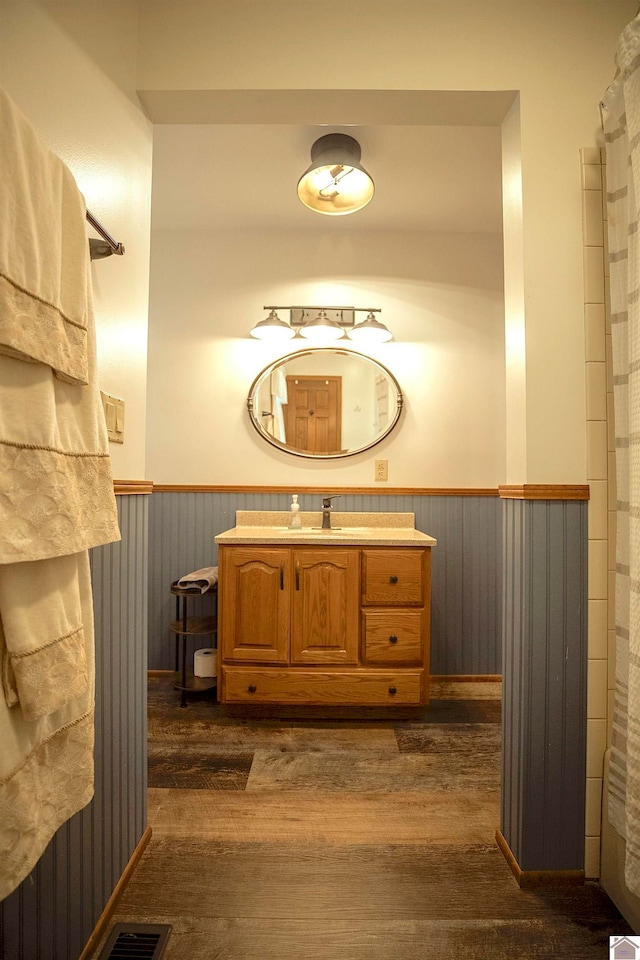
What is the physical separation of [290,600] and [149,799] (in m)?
0.90

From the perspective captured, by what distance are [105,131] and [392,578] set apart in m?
1.87

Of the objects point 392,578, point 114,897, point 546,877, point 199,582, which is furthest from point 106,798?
point 392,578

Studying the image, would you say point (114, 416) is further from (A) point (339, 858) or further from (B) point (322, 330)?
(B) point (322, 330)

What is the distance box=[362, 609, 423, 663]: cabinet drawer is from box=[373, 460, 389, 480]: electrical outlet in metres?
0.79

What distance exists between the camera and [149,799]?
5.60ft

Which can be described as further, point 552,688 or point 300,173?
point 300,173

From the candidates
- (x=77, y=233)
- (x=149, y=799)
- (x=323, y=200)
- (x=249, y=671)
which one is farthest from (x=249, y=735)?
(x=323, y=200)

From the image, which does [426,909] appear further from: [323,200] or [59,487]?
[323,200]

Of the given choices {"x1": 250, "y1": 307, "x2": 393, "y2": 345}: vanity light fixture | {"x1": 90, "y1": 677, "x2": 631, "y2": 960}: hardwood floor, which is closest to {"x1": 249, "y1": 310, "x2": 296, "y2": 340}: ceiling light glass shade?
{"x1": 250, "y1": 307, "x2": 393, "y2": 345}: vanity light fixture

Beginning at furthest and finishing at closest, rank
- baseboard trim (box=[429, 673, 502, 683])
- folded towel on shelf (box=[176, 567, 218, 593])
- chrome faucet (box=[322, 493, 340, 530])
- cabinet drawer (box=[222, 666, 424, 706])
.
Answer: baseboard trim (box=[429, 673, 502, 683]) < chrome faucet (box=[322, 493, 340, 530]) < folded towel on shelf (box=[176, 567, 218, 593]) < cabinet drawer (box=[222, 666, 424, 706])

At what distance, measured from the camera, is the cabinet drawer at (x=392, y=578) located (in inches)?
89.4

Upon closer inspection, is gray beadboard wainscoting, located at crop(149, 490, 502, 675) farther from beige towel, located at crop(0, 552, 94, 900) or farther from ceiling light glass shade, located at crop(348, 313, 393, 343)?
beige towel, located at crop(0, 552, 94, 900)

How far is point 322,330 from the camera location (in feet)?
8.92

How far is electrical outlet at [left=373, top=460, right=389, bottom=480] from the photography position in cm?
277
